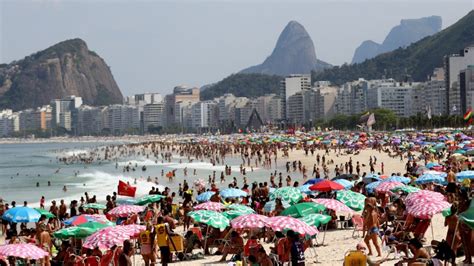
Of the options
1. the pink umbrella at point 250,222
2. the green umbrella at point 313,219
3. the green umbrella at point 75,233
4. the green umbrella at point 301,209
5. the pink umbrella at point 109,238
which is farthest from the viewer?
the green umbrella at point 301,209

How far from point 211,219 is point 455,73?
11429cm

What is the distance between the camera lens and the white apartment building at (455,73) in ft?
369

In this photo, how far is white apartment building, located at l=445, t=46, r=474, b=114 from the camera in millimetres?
112438

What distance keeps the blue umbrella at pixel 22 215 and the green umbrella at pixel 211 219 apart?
14.2 ft

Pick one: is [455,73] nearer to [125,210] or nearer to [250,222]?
[125,210]

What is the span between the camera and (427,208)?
11.0m

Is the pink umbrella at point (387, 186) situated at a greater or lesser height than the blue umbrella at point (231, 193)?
greater

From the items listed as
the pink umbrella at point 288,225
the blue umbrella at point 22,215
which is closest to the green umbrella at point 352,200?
the pink umbrella at point 288,225

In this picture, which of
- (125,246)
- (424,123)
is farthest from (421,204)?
(424,123)

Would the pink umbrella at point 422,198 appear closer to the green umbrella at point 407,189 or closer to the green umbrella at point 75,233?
the green umbrella at point 407,189

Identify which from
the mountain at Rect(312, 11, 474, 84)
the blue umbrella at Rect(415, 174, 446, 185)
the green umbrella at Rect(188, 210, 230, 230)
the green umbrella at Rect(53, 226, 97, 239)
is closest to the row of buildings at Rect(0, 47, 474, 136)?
the mountain at Rect(312, 11, 474, 84)

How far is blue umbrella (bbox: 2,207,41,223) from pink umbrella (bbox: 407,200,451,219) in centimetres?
783

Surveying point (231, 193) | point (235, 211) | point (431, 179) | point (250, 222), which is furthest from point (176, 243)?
point (431, 179)

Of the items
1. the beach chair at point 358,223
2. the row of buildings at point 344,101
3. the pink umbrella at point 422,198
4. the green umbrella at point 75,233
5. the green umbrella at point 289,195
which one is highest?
the row of buildings at point 344,101
